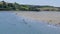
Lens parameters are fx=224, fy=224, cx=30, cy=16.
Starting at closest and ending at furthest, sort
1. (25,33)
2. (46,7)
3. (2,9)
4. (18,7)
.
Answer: (25,33), (2,9), (18,7), (46,7)

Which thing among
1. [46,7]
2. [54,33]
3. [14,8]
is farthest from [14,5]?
[54,33]

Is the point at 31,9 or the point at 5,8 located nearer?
the point at 5,8

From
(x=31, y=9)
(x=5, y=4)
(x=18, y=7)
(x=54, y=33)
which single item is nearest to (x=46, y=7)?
(x=31, y=9)

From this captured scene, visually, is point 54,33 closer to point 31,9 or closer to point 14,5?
point 14,5

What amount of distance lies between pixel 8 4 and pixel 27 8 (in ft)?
26.9

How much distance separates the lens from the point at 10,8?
71188 mm

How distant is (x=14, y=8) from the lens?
74.1 meters

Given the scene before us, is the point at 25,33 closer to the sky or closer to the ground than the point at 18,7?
closer to the sky

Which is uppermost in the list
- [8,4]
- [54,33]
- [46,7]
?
[54,33]

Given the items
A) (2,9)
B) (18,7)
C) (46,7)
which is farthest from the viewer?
(46,7)

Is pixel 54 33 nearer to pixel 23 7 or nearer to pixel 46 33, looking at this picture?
pixel 46 33

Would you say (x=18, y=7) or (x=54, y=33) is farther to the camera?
(x=18, y=7)

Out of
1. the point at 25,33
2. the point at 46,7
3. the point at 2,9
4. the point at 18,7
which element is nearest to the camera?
the point at 25,33

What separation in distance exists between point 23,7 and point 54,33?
58.4 meters
